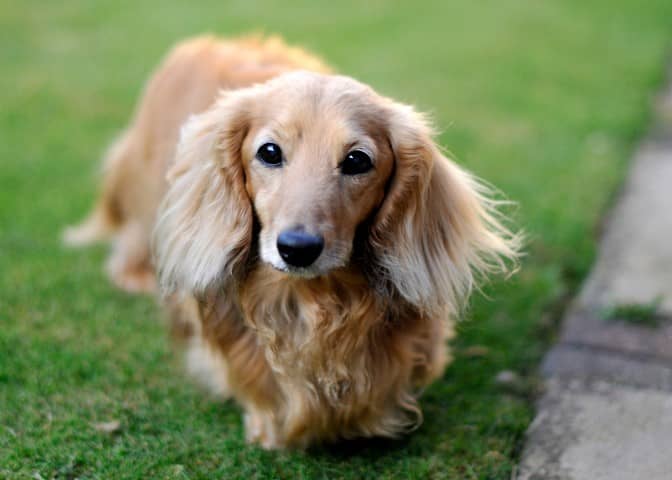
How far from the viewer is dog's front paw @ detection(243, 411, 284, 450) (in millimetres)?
2955

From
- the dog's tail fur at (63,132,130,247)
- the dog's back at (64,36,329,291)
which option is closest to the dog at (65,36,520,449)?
the dog's back at (64,36,329,291)

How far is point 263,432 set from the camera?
298 cm

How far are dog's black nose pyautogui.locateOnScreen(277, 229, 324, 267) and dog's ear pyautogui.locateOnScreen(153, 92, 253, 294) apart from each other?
385mm

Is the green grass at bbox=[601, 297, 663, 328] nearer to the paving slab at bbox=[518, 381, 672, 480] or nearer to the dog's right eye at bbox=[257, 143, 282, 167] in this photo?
the paving slab at bbox=[518, 381, 672, 480]

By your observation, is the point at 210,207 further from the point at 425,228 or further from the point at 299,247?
the point at 425,228

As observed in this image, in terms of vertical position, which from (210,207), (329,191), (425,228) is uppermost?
(329,191)

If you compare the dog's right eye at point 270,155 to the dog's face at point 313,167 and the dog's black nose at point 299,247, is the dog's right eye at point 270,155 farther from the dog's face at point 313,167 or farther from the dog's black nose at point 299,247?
the dog's black nose at point 299,247

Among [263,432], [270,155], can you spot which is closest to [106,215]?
[263,432]

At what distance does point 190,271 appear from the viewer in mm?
2822

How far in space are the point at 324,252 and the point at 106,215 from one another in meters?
2.35

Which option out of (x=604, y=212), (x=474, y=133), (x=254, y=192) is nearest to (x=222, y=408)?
(x=254, y=192)

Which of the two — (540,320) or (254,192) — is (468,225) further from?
(540,320)

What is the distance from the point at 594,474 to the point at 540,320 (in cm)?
109

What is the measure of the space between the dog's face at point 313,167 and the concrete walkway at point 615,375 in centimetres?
109
